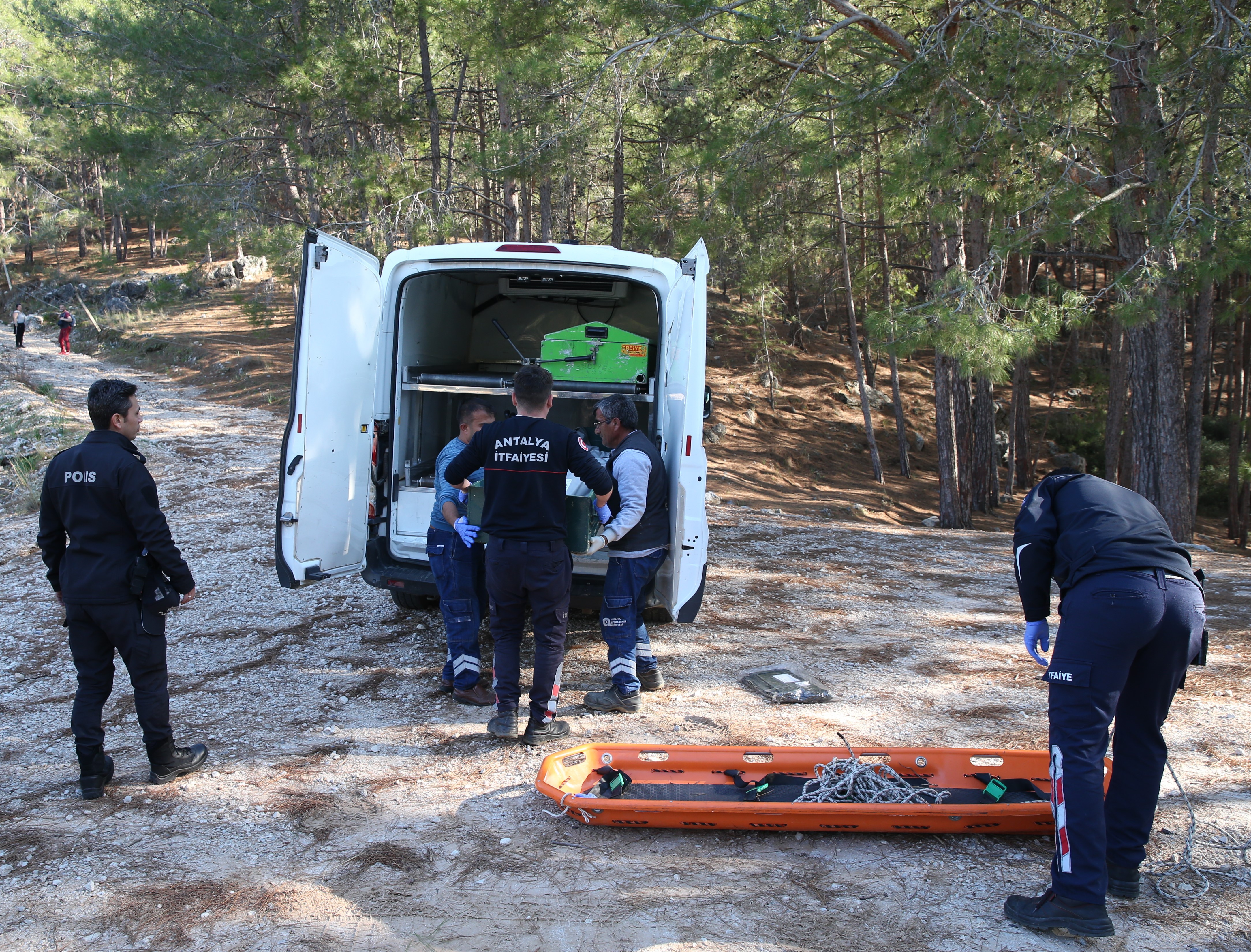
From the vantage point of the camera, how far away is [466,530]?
4297mm

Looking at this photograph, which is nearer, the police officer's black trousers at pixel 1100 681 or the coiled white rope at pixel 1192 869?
the police officer's black trousers at pixel 1100 681

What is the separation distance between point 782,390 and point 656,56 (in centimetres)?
1445

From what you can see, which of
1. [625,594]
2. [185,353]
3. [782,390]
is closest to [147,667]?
[625,594]

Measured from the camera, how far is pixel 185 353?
22938 millimetres

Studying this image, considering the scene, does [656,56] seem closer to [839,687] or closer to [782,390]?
[839,687]

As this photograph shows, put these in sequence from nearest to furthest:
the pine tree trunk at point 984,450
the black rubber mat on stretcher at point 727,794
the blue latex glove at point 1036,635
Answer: the blue latex glove at point 1036,635
the black rubber mat on stretcher at point 727,794
the pine tree trunk at point 984,450

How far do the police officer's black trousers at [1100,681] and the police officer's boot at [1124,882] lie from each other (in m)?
0.02

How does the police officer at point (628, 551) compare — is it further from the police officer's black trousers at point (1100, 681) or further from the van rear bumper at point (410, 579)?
the police officer's black trousers at point (1100, 681)

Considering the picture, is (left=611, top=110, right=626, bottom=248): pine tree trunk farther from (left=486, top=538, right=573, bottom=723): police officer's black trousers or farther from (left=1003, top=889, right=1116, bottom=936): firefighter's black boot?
(left=1003, top=889, right=1116, bottom=936): firefighter's black boot

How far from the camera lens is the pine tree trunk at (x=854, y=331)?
15.6m

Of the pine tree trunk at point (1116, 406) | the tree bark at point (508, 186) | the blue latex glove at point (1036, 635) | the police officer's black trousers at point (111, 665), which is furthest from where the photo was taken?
the pine tree trunk at point (1116, 406)

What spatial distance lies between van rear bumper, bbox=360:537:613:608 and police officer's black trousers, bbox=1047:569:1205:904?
2.39 m

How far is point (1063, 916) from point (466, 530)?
2.89 m

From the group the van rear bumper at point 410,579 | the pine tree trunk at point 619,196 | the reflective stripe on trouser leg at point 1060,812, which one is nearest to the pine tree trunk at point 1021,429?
the pine tree trunk at point 619,196
